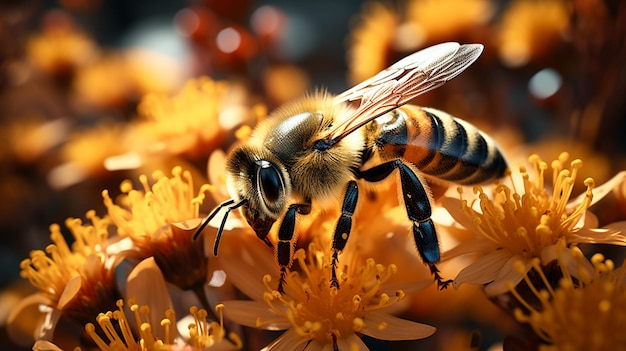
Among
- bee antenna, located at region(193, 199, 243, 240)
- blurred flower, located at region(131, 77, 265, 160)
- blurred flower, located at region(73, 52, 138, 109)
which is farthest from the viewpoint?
blurred flower, located at region(73, 52, 138, 109)

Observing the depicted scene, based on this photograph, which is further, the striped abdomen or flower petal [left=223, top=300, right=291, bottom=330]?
the striped abdomen

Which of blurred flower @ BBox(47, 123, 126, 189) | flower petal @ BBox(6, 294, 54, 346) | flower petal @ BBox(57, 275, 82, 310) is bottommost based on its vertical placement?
flower petal @ BBox(6, 294, 54, 346)

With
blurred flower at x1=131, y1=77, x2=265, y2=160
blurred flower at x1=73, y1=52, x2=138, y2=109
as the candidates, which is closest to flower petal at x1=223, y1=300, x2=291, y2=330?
blurred flower at x1=131, y1=77, x2=265, y2=160

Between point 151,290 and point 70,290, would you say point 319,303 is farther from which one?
point 70,290

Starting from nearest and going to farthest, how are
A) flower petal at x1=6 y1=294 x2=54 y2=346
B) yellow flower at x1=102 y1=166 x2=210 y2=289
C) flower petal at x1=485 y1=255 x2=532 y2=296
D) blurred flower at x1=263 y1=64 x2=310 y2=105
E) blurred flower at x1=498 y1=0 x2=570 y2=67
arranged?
flower petal at x1=485 y1=255 x2=532 y2=296 → yellow flower at x1=102 y1=166 x2=210 y2=289 → flower petal at x1=6 y1=294 x2=54 y2=346 → blurred flower at x1=498 y1=0 x2=570 y2=67 → blurred flower at x1=263 y1=64 x2=310 y2=105

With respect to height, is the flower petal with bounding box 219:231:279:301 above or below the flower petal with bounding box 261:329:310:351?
above

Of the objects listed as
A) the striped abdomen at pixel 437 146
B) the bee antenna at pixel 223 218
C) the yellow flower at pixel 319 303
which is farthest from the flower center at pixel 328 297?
the striped abdomen at pixel 437 146

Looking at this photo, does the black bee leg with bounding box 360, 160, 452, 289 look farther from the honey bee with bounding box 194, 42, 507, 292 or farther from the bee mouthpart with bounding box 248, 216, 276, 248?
the bee mouthpart with bounding box 248, 216, 276, 248
